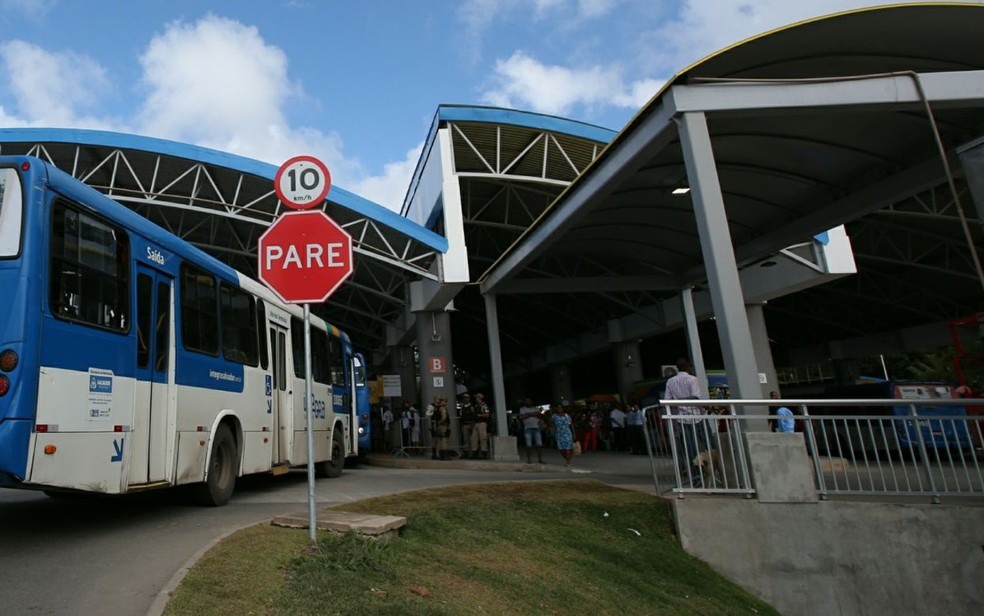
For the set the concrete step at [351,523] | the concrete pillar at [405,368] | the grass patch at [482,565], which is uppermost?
the concrete pillar at [405,368]

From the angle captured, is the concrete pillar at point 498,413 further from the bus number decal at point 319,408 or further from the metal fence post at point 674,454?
the metal fence post at point 674,454

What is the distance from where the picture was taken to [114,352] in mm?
5879

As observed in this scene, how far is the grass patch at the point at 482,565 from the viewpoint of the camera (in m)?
4.16

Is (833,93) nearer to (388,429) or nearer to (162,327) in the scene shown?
(162,327)

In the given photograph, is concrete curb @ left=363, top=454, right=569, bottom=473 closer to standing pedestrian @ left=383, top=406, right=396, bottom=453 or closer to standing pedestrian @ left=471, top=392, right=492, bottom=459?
standing pedestrian @ left=471, top=392, right=492, bottom=459

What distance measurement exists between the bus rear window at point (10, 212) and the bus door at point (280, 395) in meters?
4.69

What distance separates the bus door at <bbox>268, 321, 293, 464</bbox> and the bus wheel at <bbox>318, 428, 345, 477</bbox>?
7.84 ft

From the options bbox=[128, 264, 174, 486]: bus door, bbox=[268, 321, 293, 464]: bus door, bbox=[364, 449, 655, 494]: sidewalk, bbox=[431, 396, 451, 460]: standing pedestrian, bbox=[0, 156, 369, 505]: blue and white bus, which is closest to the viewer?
bbox=[0, 156, 369, 505]: blue and white bus

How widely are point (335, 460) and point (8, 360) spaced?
8.41 m

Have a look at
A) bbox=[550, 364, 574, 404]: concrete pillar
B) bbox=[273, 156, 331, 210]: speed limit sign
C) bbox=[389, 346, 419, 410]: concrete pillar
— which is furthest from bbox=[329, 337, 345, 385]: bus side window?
bbox=[550, 364, 574, 404]: concrete pillar

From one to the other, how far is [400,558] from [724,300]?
5378 mm

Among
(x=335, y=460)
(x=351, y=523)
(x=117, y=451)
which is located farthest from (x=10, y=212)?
(x=335, y=460)

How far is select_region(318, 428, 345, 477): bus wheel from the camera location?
1257 centimetres

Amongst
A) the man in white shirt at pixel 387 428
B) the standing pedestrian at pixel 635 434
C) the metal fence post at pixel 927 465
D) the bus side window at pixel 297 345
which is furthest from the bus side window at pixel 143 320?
the man in white shirt at pixel 387 428
